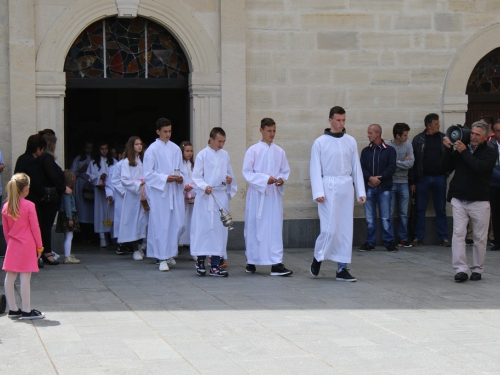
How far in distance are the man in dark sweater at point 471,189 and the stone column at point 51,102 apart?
530 centimetres

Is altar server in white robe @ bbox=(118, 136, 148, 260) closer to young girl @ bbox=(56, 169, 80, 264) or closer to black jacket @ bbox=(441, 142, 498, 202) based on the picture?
young girl @ bbox=(56, 169, 80, 264)

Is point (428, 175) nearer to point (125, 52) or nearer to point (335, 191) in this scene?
point (335, 191)

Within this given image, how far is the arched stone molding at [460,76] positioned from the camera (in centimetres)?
1366

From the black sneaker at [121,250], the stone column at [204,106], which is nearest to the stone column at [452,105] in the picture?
the stone column at [204,106]

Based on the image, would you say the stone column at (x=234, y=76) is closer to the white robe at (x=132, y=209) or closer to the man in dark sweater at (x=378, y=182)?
the white robe at (x=132, y=209)

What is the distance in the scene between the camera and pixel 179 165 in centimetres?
1145

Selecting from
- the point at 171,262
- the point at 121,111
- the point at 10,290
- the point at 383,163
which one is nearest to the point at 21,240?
the point at 10,290

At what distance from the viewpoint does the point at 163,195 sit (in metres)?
11.2

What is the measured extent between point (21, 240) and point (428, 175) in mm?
7148

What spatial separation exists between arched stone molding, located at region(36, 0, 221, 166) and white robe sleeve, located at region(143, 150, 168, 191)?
177cm
